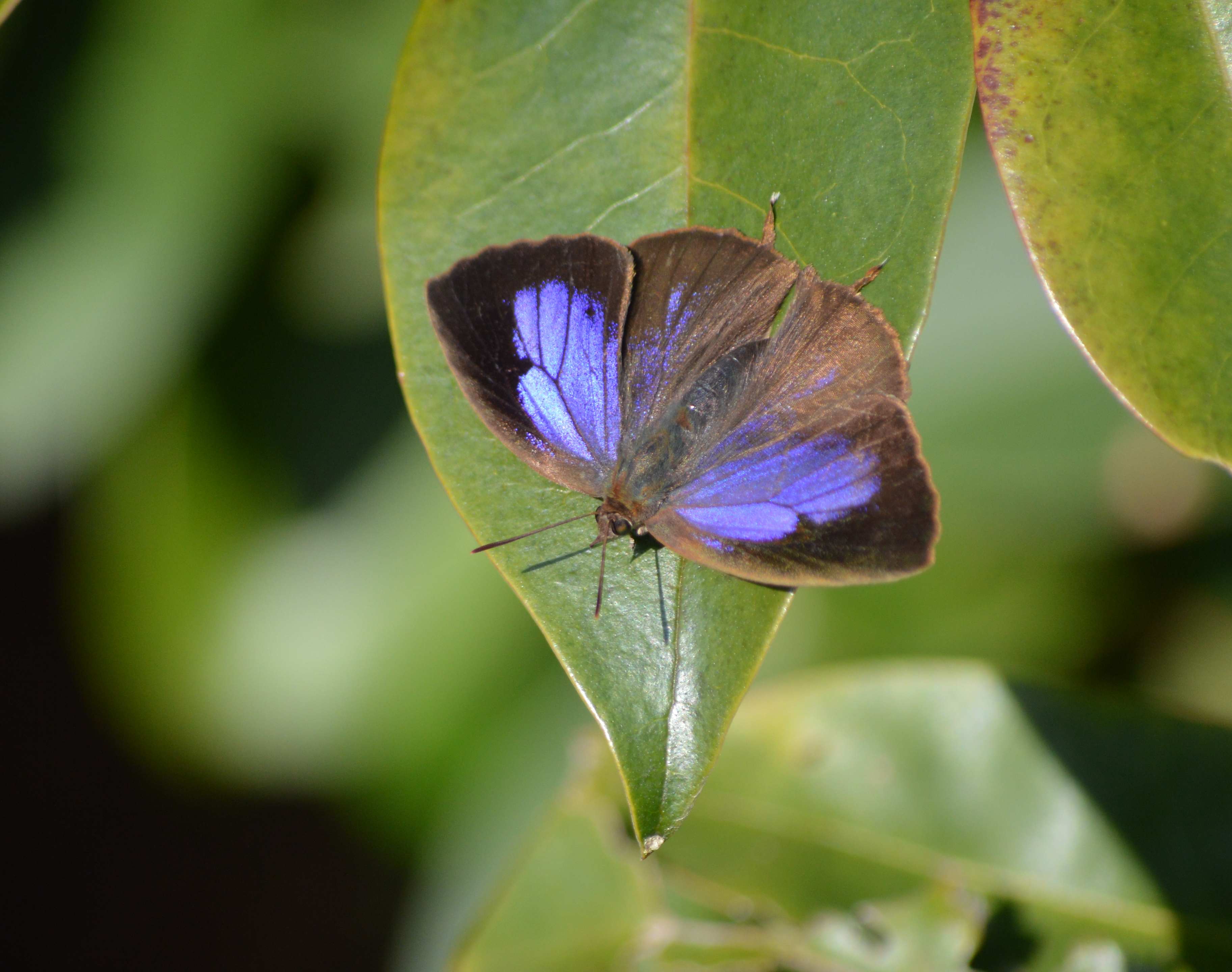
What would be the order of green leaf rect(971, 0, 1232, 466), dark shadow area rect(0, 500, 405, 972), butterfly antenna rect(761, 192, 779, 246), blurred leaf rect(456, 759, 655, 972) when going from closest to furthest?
green leaf rect(971, 0, 1232, 466)
butterfly antenna rect(761, 192, 779, 246)
blurred leaf rect(456, 759, 655, 972)
dark shadow area rect(0, 500, 405, 972)

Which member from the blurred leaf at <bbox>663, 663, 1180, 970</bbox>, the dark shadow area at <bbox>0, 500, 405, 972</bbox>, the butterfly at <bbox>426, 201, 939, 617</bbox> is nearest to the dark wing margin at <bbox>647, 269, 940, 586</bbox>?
the butterfly at <bbox>426, 201, 939, 617</bbox>

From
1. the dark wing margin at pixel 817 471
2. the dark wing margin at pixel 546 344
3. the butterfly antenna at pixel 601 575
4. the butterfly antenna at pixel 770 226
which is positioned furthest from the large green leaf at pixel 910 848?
the butterfly antenna at pixel 770 226

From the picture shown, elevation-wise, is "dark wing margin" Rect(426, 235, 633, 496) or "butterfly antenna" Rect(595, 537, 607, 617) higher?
"dark wing margin" Rect(426, 235, 633, 496)

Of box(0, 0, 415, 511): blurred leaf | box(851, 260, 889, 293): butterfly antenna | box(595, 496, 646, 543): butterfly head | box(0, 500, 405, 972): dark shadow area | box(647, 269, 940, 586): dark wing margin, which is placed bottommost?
box(0, 500, 405, 972): dark shadow area

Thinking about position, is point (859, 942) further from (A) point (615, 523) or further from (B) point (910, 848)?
(A) point (615, 523)

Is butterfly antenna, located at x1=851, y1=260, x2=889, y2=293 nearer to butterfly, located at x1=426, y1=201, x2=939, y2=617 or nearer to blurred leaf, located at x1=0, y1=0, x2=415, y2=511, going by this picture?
butterfly, located at x1=426, y1=201, x2=939, y2=617

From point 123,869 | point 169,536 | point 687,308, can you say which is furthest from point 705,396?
point 123,869

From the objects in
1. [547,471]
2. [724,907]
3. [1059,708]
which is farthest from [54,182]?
[1059,708]

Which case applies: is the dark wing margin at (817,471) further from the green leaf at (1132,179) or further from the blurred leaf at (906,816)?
the blurred leaf at (906,816)
